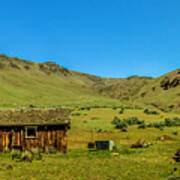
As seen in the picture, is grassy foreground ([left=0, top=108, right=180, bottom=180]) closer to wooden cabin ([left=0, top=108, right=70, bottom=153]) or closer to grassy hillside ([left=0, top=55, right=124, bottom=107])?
wooden cabin ([left=0, top=108, right=70, bottom=153])

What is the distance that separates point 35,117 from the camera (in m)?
27.5

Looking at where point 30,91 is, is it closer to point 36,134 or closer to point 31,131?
point 31,131

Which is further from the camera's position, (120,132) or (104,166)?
(120,132)

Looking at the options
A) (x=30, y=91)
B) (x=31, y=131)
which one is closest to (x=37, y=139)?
(x=31, y=131)

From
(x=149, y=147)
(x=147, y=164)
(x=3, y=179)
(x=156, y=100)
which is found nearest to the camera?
(x=3, y=179)

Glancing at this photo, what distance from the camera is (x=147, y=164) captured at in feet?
64.5

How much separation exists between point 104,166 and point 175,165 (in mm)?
4869

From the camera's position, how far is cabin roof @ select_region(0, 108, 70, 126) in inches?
1051

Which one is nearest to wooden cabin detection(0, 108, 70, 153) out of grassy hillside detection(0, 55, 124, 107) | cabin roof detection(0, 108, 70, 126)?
cabin roof detection(0, 108, 70, 126)

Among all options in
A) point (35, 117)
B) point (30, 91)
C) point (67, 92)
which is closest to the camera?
point (35, 117)

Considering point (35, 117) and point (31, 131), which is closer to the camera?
point (35, 117)

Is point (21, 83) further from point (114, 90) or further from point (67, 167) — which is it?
point (67, 167)

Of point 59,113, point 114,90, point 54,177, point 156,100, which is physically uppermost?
point 114,90

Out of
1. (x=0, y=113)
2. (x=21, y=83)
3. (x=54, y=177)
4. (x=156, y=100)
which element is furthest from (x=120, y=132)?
(x=21, y=83)
